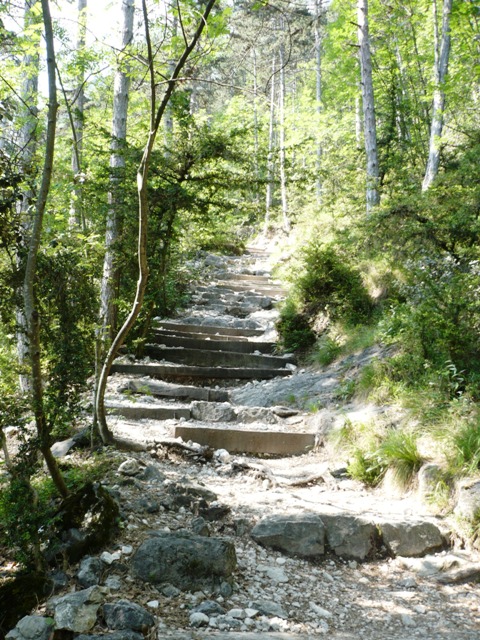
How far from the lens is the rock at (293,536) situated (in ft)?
12.3

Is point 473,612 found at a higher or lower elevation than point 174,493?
lower

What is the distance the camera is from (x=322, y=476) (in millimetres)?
5191

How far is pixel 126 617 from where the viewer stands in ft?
7.66

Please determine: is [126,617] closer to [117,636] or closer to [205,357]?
[117,636]

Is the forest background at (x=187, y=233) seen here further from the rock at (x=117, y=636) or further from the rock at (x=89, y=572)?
the rock at (x=117, y=636)

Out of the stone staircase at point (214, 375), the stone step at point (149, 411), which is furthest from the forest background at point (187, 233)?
the stone step at point (149, 411)

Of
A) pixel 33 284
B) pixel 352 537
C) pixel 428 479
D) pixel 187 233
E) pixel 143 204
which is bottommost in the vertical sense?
pixel 352 537

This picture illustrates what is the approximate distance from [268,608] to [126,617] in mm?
945

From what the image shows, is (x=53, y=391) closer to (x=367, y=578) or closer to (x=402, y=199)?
(x=367, y=578)

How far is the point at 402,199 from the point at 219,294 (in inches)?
257

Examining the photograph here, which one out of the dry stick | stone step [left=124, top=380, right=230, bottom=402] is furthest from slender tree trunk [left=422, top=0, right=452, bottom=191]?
the dry stick

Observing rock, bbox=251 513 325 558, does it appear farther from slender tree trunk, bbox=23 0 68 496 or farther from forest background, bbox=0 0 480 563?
slender tree trunk, bbox=23 0 68 496

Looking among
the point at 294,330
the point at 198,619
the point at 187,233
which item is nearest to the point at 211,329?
the point at 294,330

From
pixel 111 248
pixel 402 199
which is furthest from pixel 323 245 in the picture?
pixel 111 248
